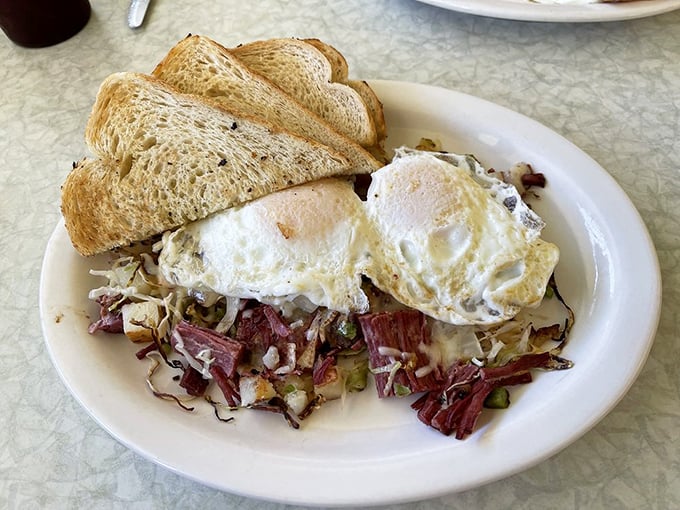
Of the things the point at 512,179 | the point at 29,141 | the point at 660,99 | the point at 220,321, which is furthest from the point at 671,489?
the point at 29,141

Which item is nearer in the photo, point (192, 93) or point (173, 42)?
point (192, 93)

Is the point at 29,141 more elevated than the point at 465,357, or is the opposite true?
the point at 465,357

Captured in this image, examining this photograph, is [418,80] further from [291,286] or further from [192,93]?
[291,286]

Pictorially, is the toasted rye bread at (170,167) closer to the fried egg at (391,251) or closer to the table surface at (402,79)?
the fried egg at (391,251)

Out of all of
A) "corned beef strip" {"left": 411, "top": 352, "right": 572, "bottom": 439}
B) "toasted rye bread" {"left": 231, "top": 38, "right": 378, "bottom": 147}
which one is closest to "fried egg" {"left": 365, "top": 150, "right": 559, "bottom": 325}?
"corned beef strip" {"left": 411, "top": 352, "right": 572, "bottom": 439}

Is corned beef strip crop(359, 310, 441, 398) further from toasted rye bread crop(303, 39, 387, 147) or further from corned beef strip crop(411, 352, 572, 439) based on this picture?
toasted rye bread crop(303, 39, 387, 147)

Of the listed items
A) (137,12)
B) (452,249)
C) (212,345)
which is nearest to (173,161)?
(212,345)
